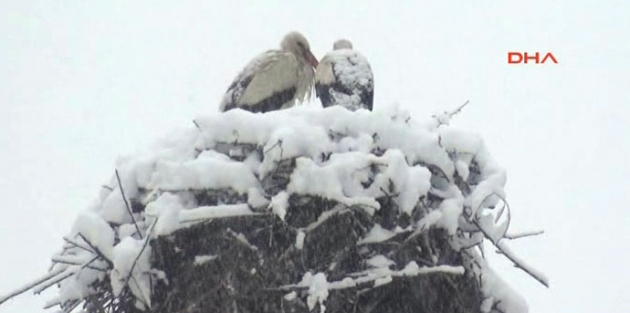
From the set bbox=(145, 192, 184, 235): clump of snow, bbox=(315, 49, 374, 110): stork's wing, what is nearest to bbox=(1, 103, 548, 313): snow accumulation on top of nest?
bbox=(145, 192, 184, 235): clump of snow

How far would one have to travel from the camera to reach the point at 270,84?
393 centimetres

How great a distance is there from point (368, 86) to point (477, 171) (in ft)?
3.70

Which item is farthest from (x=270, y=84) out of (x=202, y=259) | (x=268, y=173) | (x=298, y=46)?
(x=202, y=259)

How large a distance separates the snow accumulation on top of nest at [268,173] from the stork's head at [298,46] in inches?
60.4

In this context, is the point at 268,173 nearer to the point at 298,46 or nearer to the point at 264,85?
the point at 264,85

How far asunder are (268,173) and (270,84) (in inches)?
53.3

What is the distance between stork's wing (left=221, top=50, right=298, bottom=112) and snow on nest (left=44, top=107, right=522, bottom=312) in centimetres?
109

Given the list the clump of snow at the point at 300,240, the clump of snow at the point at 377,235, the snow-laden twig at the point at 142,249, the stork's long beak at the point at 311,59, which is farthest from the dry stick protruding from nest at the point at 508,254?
the stork's long beak at the point at 311,59

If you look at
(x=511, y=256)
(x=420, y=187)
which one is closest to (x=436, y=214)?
(x=420, y=187)

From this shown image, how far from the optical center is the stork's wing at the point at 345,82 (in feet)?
12.7

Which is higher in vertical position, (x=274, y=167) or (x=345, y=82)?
(x=274, y=167)

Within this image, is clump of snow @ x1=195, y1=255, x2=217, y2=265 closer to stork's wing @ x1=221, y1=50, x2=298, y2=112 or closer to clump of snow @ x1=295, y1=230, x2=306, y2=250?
clump of snow @ x1=295, y1=230, x2=306, y2=250

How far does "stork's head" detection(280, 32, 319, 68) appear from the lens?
4.31 metres

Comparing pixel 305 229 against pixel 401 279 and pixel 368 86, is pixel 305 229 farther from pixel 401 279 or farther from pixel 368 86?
pixel 368 86
